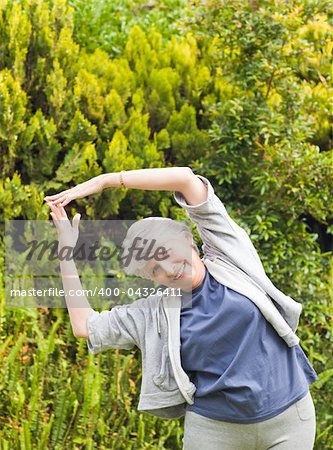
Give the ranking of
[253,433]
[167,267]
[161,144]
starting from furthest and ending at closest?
[161,144] < [253,433] < [167,267]

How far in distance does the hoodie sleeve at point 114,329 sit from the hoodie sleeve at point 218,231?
0.35 metres

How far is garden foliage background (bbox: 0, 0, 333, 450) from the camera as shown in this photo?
4.06 meters

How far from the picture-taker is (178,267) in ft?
8.25

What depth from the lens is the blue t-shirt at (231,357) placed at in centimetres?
256

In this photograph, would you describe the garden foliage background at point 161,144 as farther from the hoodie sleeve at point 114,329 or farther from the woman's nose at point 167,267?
the woman's nose at point 167,267

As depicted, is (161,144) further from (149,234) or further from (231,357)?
(231,357)

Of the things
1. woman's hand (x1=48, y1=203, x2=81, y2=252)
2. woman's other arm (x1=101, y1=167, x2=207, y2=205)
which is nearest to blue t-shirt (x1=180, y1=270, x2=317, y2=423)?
woman's other arm (x1=101, y1=167, x2=207, y2=205)

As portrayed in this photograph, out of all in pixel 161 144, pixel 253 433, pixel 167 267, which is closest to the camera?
pixel 167 267

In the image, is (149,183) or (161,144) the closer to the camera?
(149,183)

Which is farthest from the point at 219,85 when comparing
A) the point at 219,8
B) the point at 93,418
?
the point at 93,418

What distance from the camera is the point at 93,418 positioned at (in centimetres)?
382

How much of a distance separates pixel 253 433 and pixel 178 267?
25.3 inches

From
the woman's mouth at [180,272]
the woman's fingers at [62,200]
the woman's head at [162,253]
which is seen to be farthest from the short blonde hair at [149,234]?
the woman's fingers at [62,200]

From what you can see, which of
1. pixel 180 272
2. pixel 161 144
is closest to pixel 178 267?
pixel 180 272
